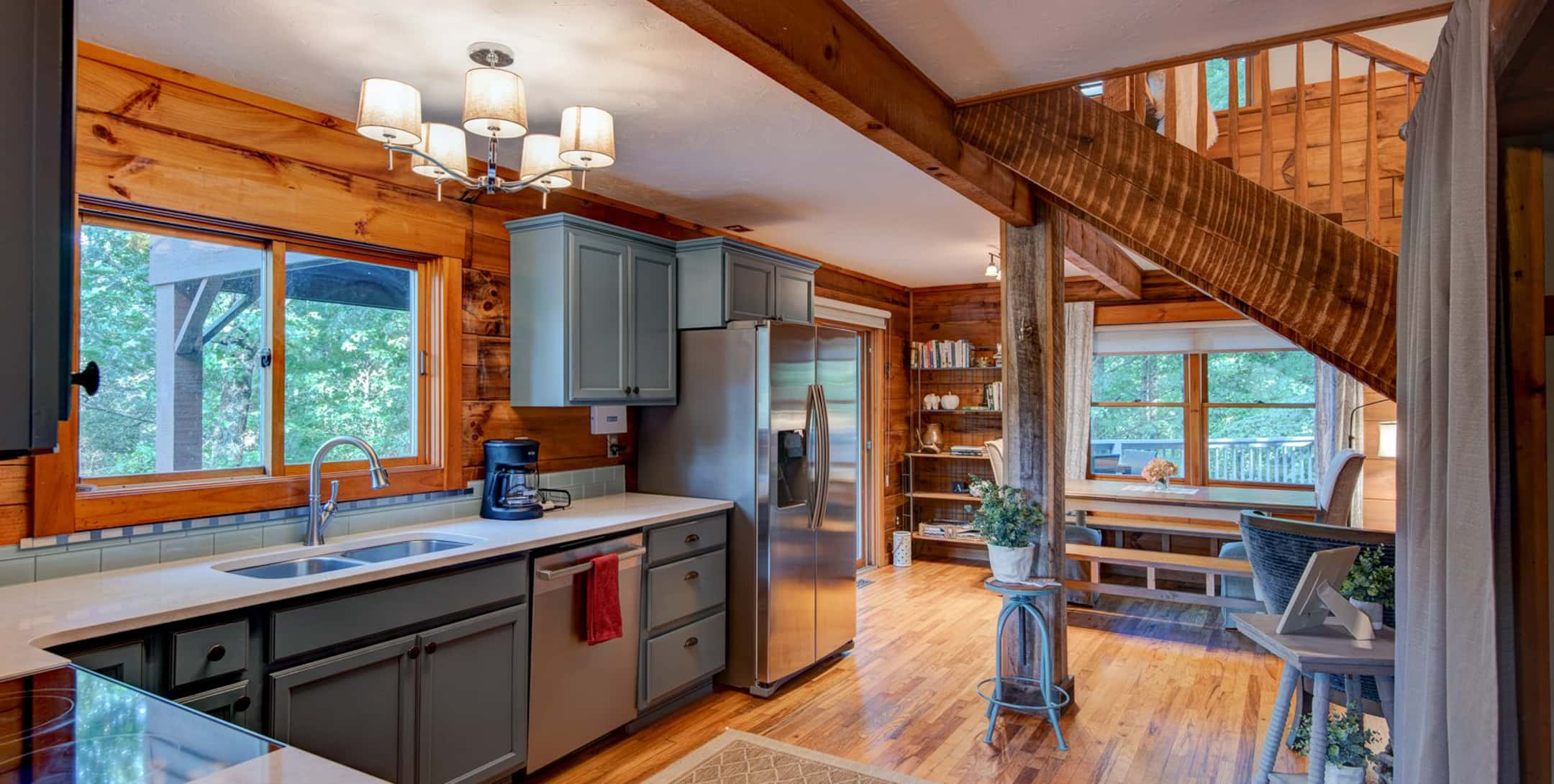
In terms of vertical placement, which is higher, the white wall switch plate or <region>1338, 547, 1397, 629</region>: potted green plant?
the white wall switch plate

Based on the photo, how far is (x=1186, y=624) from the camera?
4.96m

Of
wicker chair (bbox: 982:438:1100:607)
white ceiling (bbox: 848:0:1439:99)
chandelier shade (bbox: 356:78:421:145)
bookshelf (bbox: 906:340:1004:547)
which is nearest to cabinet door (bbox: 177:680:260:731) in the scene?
chandelier shade (bbox: 356:78:421:145)

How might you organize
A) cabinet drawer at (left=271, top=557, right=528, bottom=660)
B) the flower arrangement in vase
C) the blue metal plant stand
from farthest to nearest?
the flower arrangement in vase, the blue metal plant stand, cabinet drawer at (left=271, top=557, right=528, bottom=660)

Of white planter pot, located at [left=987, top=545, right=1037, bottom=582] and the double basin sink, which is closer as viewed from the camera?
the double basin sink

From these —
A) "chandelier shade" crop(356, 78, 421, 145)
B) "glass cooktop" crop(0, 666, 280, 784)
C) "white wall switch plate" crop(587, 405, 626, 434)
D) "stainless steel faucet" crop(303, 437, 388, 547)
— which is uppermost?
"chandelier shade" crop(356, 78, 421, 145)

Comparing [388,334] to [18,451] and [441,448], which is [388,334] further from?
[18,451]

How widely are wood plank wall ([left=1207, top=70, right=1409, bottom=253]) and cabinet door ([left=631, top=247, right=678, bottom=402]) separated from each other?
7.91ft

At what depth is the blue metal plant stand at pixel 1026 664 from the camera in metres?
3.21

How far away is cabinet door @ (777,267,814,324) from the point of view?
14.4 ft

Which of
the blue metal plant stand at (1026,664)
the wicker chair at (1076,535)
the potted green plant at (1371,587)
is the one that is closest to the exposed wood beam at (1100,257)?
the wicker chair at (1076,535)

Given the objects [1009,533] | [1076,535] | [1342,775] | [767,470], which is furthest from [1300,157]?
[1076,535]

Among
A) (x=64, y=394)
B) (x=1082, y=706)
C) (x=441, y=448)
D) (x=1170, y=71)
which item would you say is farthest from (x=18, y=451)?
(x=1082, y=706)

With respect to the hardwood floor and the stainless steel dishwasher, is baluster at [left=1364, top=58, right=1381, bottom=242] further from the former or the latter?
the stainless steel dishwasher

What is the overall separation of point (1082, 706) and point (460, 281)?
10.6 feet
